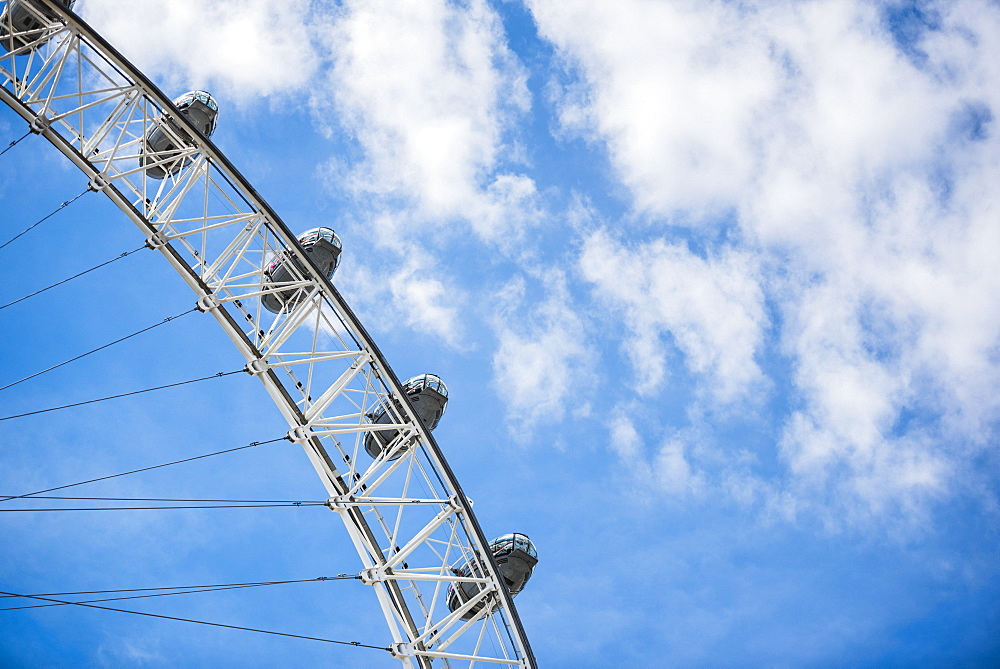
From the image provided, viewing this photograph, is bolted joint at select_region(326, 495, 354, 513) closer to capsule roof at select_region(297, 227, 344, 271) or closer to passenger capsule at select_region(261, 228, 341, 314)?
passenger capsule at select_region(261, 228, 341, 314)

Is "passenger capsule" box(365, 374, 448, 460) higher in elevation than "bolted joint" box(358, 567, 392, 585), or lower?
higher

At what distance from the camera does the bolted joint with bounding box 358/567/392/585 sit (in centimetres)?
2145

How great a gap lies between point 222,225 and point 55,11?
260 inches

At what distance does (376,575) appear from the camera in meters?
21.5

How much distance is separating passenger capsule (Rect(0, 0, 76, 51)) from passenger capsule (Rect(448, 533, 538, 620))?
1778cm

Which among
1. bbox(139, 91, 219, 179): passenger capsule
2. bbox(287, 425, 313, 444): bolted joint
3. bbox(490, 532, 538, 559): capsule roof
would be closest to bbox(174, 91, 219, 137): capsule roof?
bbox(139, 91, 219, 179): passenger capsule

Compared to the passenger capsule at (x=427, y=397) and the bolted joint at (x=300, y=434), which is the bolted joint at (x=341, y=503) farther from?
the bolted joint at (x=300, y=434)

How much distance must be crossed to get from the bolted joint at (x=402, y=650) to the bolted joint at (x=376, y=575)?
1606 mm

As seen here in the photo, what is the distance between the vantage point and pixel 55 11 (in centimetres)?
2130

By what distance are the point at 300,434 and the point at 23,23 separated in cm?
1323

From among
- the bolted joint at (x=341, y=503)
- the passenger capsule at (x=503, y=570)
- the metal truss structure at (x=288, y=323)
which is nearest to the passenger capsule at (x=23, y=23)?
the metal truss structure at (x=288, y=323)

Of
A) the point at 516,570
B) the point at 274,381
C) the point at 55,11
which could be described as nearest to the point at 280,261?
the point at 274,381

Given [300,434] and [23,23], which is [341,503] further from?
[23,23]

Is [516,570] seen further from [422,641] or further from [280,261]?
[280,261]
